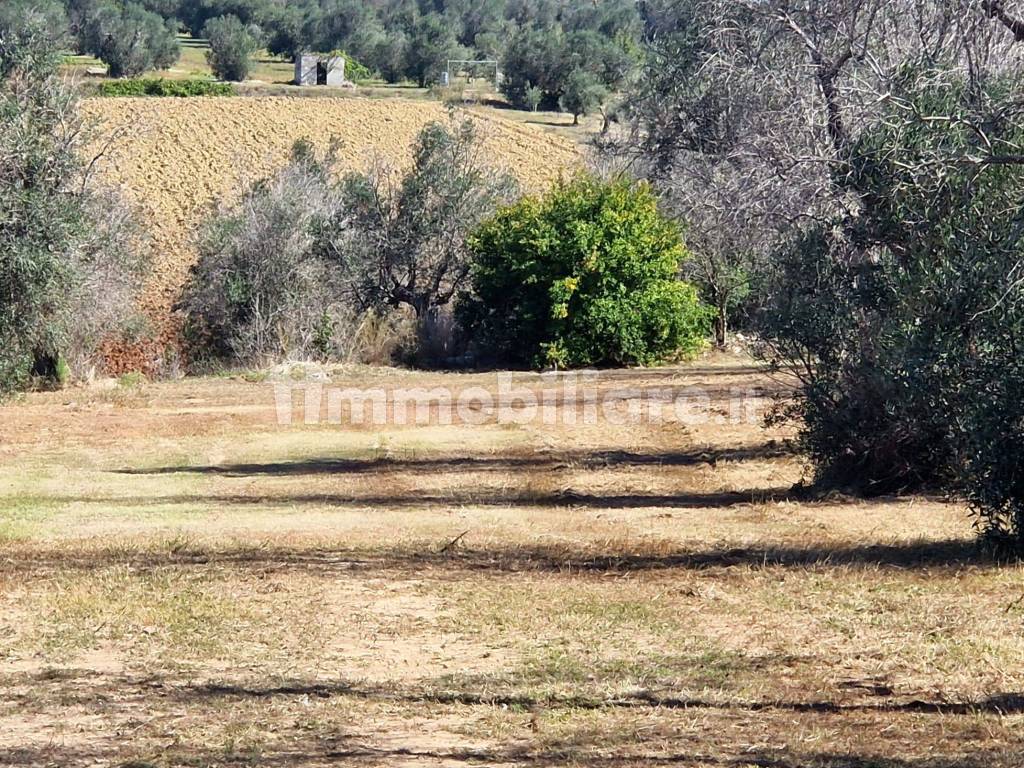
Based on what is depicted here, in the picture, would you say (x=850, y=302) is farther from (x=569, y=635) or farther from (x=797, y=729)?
(x=797, y=729)

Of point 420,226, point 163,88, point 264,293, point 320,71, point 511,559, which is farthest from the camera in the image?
point 320,71

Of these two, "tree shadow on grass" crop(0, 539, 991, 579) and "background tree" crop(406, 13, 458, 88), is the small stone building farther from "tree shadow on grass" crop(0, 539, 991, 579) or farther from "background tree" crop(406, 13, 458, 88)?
"tree shadow on grass" crop(0, 539, 991, 579)

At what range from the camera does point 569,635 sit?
8.01m

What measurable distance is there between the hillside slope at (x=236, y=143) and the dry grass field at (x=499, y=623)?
96.7 feet

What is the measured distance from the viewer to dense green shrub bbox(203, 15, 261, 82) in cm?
8081

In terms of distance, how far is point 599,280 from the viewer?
31891 millimetres

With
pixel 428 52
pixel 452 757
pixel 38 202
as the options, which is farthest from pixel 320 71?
pixel 452 757

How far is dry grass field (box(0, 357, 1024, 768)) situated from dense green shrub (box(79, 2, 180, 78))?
6461 cm

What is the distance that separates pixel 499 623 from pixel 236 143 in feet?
168

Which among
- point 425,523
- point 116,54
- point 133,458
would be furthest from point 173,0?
point 425,523

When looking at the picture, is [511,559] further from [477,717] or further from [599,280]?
[599,280]

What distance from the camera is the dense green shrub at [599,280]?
104ft

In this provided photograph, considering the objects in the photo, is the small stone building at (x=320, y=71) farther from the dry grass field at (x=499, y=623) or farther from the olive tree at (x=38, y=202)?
the dry grass field at (x=499, y=623)

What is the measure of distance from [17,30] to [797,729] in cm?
2354
